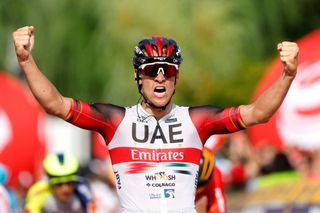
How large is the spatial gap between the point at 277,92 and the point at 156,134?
0.95m

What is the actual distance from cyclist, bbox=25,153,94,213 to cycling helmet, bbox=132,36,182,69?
4.72 metres

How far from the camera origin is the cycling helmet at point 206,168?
1135 centimetres

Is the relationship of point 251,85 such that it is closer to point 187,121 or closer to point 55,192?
point 55,192

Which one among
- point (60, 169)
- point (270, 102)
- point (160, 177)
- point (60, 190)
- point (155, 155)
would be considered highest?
point (60, 169)

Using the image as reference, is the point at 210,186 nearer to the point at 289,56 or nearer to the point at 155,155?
the point at 155,155

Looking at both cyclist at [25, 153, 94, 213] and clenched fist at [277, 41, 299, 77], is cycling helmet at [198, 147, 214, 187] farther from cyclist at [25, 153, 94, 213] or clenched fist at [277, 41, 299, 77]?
clenched fist at [277, 41, 299, 77]

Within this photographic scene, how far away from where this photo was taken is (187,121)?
8.88 meters

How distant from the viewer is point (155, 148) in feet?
28.8

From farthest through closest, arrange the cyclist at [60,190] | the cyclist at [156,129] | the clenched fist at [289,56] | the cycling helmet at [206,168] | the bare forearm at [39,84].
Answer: the cyclist at [60,190]
the cycling helmet at [206,168]
the cyclist at [156,129]
the bare forearm at [39,84]
the clenched fist at [289,56]

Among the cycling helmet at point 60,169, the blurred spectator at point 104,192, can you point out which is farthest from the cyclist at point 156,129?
the blurred spectator at point 104,192

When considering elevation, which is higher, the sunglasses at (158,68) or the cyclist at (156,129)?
the sunglasses at (158,68)

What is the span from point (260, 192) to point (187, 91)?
673 inches

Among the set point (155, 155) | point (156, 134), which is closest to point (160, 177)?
point (155, 155)

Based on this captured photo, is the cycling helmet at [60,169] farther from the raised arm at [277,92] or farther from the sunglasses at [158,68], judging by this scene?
the raised arm at [277,92]
